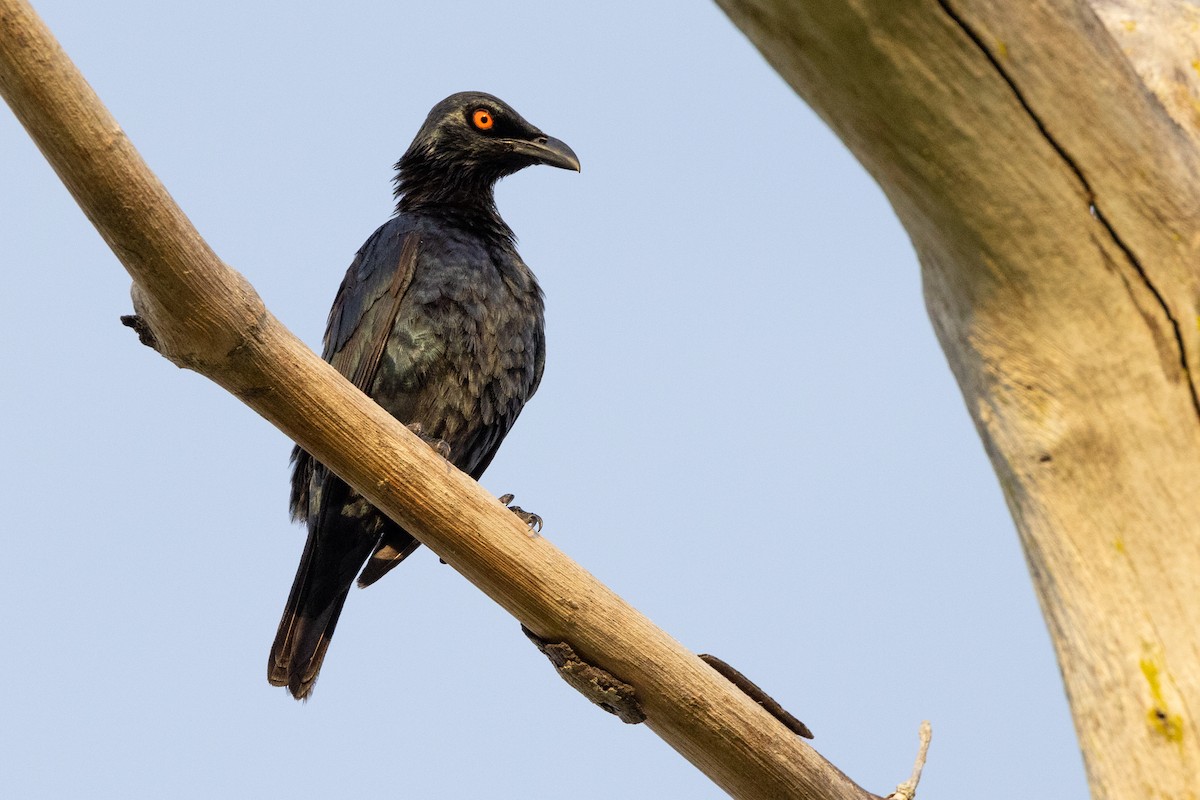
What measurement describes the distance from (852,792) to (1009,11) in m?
2.39

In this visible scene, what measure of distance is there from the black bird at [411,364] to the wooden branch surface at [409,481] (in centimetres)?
189

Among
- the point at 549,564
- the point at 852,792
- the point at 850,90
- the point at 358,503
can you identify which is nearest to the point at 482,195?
the point at 358,503

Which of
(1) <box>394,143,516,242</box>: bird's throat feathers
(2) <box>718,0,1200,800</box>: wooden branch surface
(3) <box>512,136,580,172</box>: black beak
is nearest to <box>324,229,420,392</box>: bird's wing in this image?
(1) <box>394,143,516,242</box>: bird's throat feathers

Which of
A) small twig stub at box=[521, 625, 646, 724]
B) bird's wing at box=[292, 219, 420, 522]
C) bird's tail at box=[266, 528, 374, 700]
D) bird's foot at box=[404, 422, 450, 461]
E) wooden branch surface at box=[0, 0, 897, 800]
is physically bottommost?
bird's tail at box=[266, 528, 374, 700]

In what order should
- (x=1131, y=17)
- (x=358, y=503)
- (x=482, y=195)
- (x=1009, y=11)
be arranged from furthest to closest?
1. (x=482, y=195)
2. (x=358, y=503)
3. (x=1131, y=17)
4. (x=1009, y=11)

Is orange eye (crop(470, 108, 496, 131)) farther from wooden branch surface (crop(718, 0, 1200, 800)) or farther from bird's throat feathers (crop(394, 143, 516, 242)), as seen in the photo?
wooden branch surface (crop(718, 0, 1200, 800))

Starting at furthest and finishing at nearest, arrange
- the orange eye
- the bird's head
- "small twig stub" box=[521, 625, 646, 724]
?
the orange eye → the bird's head → "small twig stub" box=[521, 625, 646, 724]

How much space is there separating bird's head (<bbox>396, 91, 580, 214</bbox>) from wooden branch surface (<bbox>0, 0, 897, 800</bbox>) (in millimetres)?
3434

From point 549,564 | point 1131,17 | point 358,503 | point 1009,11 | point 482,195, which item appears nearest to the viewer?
point 1009,11

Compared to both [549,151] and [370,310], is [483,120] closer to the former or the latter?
[549,151]

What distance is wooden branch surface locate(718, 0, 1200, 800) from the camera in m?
2.21

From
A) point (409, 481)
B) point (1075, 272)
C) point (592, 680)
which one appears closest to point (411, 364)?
point (409, 481)

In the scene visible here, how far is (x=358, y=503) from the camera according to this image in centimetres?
539

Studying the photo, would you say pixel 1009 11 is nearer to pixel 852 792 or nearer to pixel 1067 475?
pixel 1067 475
